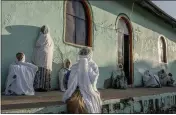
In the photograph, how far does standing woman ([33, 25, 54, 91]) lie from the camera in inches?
314

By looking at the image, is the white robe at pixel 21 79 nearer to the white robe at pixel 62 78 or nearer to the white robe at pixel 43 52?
the white robe at pixel 43 52

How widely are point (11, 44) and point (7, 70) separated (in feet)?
2.22

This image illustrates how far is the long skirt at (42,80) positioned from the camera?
794 cm

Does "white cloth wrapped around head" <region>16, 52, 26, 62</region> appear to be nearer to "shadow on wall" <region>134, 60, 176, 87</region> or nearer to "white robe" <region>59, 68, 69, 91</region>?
"white robe" <region>59, 68, 69, 91</region>

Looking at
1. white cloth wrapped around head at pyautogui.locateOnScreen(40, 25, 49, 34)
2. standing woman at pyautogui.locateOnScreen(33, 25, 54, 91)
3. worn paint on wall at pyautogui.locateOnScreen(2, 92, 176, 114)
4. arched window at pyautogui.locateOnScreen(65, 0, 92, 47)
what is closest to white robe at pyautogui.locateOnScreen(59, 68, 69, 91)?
standing woman at pyautogui.locateOnScreen(33, 25, 54, 91)

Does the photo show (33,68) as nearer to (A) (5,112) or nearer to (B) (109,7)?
(A) (5,112)

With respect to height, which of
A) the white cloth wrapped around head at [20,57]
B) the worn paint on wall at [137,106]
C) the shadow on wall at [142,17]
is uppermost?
the shadow on wall at [142,17]

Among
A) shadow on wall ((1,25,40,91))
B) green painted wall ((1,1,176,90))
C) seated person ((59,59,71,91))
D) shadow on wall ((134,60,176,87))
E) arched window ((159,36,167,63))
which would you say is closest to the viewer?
shadow on wall ((1,25,40,91))

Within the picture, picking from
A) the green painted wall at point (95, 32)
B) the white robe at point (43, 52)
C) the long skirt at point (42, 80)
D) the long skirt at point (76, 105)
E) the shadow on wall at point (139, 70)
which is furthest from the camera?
the shadow on wall at point (139, 70)

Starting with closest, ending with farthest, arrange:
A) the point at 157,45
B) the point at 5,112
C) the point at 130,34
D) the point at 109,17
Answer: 1. the point at 5,112
2. the point at 109,17
3. the point at 130,34
4. the point at 157,45

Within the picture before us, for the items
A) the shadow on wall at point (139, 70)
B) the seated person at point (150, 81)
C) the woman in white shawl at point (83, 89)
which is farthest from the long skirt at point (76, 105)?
the seated person at point (150, 81)

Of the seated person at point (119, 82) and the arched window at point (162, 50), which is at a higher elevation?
the arched window at point (162, 50)

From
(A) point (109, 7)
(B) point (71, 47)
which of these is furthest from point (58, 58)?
(A) point (109, 7)

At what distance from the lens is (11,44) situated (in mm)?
7461
